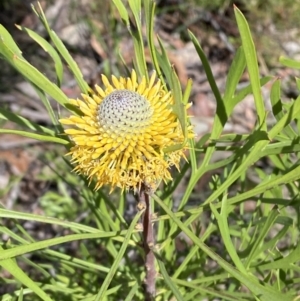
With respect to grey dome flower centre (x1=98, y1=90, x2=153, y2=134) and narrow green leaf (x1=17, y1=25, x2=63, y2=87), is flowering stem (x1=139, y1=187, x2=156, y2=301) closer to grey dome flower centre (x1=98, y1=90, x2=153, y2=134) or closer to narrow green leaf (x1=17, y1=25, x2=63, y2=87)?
grey dome flower centre (x1=98, y1=90, x2=153, y2=134)

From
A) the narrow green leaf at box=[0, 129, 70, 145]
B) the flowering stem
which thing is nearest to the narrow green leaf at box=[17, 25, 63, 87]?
the narrow green leaf at box=[0, 129, 70, 145]

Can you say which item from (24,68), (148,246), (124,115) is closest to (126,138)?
(124,115)

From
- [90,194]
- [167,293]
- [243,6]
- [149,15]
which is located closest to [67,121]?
[149,15]

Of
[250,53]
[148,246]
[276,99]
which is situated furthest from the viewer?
[148,246]

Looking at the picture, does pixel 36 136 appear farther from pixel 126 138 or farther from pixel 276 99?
pixel 276 99

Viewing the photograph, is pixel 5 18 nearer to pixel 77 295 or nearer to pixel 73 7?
pixel 73 7

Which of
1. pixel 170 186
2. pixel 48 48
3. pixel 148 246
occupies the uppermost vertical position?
pixel 48 48
